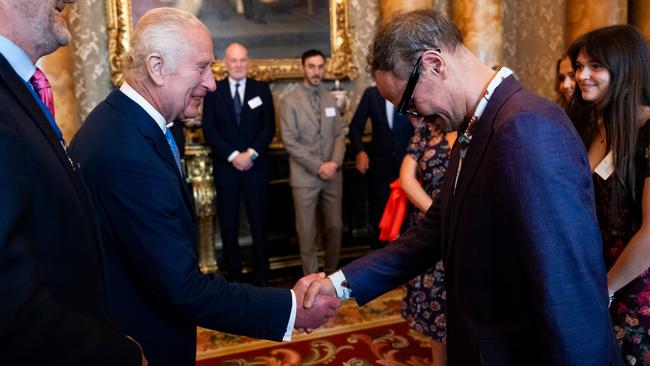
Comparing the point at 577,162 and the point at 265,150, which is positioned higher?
the point at 577,162

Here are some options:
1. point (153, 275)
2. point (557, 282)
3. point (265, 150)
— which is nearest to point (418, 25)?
point (557, 282)

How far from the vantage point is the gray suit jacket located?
506cm

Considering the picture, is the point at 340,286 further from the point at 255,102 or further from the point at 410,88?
the point at 255,102

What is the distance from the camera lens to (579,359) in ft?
3.85

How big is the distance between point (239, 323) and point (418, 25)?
3.39 ft

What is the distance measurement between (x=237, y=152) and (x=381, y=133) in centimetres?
138

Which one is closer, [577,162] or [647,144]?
[577,162]

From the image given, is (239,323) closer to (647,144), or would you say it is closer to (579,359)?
(579,359)

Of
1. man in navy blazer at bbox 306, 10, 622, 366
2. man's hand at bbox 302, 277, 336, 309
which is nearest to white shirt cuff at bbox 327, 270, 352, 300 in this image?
man's hand at bbox 302, 277, 336, 309

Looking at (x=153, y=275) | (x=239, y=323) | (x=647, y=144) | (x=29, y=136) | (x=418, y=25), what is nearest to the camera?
(x=29, y=136)

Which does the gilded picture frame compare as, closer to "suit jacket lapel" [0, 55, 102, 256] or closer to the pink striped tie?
the pink striped tie

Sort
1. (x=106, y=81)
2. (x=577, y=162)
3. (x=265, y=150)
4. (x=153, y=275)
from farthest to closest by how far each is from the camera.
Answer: (x=106, y=81)
(x=265, y=150)
(x=153, y=275)
(x=577, y=162)

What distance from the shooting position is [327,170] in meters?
5.04

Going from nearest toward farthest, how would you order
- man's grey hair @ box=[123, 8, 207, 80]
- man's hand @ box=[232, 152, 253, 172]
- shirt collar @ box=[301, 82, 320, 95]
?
man's grey hair @ box=[123, 8, 207, 80], man's hand @ box=[232, 152, 253, 172], shirt collar @ box=[301, 82, 320, 95]
